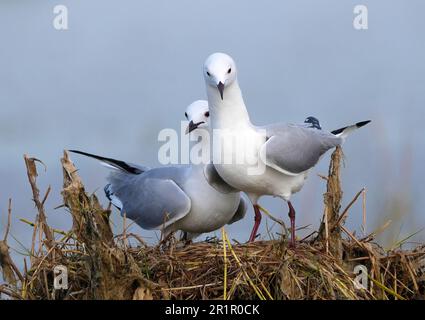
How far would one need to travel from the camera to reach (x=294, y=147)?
6.73 meters

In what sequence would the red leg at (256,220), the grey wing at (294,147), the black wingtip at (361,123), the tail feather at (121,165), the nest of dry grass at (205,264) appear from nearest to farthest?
1. the nest of dry grass at (205,264)
2. the grey wing at (294,147)
3. the red leg at (256,220)
4. the black wingtip at (361,123)
5. the tail feather at (121,165)

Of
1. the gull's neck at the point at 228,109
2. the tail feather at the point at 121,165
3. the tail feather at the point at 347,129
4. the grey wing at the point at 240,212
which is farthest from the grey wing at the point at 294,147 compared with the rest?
the tail feather at the point at 121,165

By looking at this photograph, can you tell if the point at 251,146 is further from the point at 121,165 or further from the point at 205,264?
the point at 121,165

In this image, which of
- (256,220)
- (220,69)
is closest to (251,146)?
(220,69)

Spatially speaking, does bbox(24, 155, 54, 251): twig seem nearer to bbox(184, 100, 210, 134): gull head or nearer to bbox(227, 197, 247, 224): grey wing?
bbox(184, 100, 210, 134): gull head

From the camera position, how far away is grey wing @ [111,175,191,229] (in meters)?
6.98

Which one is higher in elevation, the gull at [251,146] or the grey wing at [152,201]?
the gull at [251,146]

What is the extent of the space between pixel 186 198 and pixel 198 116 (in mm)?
587

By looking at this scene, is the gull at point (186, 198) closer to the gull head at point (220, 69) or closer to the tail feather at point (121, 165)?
the tail feather at point (121, 165)

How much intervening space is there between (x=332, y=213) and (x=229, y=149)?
85cm

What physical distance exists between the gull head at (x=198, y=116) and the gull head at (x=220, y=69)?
0.55 m

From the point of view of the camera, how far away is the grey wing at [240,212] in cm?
729
